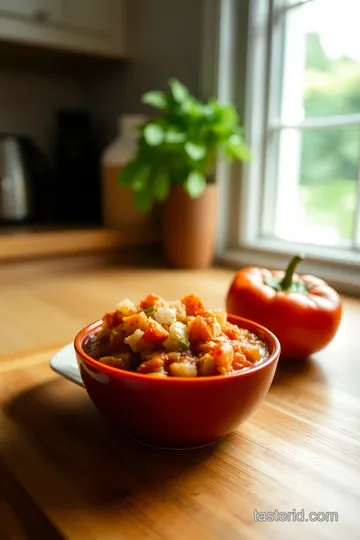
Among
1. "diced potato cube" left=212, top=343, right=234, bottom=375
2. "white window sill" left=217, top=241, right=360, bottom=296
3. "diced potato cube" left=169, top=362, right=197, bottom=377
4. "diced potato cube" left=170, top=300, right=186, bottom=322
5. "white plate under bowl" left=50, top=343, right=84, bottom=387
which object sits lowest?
"white window sill" left=217, top=241, right=360, bottom=296

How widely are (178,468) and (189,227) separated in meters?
1.04

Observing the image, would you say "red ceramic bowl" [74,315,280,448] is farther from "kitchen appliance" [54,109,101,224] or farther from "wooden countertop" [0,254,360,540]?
"kitchen appliance" [54,109,101,224]

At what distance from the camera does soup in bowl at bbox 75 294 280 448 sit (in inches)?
17.2

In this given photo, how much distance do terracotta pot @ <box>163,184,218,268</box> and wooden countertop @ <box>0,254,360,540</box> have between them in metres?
0.78

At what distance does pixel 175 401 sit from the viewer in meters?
0.43

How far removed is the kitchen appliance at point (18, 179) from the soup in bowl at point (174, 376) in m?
1.12

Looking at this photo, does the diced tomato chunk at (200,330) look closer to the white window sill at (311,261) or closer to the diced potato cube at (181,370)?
the diced potato cube at (181,370)

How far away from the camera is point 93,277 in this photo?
1.37 meters

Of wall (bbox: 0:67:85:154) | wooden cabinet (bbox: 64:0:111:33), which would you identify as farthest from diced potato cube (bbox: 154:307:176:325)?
wall (bbox: 0:67:85:154)

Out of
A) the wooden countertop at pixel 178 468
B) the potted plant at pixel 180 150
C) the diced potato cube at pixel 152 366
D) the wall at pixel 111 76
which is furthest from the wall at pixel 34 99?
the diced potato cube at pixel 152 366

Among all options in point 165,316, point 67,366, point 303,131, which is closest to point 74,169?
point 303,131

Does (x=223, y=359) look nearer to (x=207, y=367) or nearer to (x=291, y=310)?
(x=207, y=367)

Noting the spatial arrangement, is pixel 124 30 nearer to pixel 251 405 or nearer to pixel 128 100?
pixel 128 100

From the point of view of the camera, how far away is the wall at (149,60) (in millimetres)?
1576
